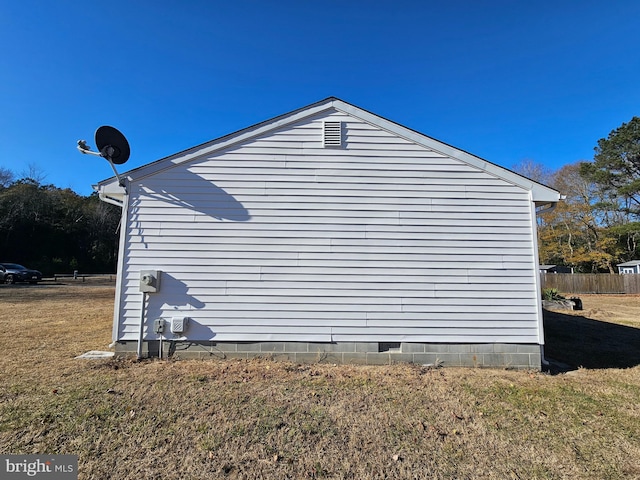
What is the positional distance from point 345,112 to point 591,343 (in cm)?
731

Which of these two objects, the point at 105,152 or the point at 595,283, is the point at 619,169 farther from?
the point at 105,152

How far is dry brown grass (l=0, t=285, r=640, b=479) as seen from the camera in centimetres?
269

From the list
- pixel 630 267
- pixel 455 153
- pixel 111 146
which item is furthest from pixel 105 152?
pixel 630 267

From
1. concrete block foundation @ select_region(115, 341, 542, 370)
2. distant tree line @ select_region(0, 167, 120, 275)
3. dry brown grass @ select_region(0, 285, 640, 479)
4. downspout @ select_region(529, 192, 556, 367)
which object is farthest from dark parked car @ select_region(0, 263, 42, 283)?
downspout @ select_region(529, 192, 556, 367)

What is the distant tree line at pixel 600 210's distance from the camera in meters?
24.4

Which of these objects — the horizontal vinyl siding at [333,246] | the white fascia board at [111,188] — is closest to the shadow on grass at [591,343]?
the horizontal vinyl siding at [333,246]

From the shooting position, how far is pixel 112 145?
539cm

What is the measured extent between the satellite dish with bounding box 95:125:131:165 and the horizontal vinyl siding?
22.6 inches

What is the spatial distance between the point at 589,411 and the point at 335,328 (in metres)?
3.24

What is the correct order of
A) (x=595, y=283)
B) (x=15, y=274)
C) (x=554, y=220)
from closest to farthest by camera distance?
(x=15, y=274)
(x=595, y=283)
(x=554, y=220)

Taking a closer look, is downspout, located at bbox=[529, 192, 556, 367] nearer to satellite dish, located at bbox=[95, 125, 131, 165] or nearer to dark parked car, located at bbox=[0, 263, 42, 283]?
satellite dish, located at bbox=[95, 125, 131, 165]

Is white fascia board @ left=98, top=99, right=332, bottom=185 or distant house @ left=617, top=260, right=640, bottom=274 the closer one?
white fascia board @ left=98, top=99, right=332, bottom=185

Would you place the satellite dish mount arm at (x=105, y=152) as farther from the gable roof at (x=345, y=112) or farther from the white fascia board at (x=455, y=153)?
the white fascia board at (x=455, y=153)

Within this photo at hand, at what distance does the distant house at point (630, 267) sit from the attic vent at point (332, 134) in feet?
100
